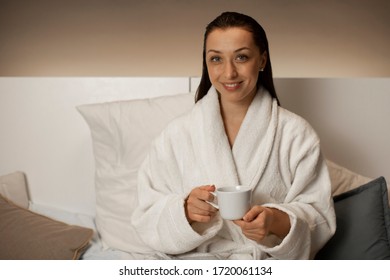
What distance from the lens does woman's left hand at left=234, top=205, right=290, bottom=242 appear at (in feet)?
2.74

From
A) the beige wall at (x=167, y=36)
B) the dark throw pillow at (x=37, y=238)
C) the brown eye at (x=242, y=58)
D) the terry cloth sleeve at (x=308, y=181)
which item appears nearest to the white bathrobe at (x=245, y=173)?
the terry cloth sleeve at (x=308, y=181)

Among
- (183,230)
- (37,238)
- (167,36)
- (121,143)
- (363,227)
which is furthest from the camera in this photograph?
(167,36)

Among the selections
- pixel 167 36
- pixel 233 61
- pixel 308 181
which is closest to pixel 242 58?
pixel 233 61

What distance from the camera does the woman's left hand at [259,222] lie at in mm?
834

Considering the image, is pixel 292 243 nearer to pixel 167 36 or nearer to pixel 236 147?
pixel 236 147

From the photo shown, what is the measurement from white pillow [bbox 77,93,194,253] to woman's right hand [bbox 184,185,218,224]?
1.34 ft

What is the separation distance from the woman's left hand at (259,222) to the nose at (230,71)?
0.24 m

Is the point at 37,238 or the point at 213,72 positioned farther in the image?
the point at 37,238

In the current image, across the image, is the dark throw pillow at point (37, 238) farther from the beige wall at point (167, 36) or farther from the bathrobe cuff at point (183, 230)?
the beige wall at point (167, 36)

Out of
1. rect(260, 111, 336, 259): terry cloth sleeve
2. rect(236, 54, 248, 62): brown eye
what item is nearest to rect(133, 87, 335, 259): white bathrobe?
rect(260, 111, 336, 259): terry cloth sleeve

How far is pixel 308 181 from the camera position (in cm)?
98

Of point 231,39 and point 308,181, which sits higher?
point 231,39

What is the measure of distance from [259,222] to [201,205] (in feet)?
0.33
